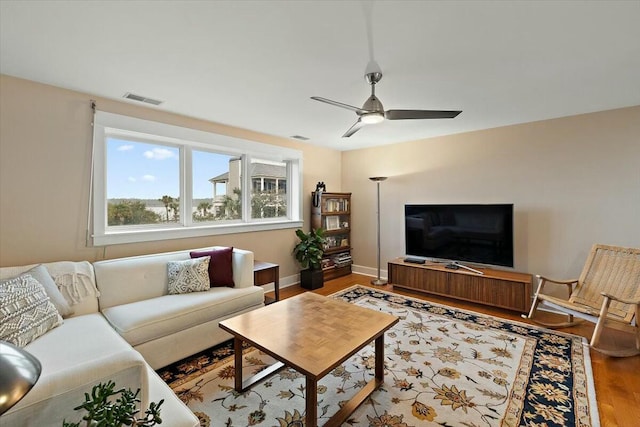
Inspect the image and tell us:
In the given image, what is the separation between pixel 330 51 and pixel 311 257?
9.99 feet

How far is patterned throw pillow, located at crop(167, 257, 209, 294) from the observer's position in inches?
107

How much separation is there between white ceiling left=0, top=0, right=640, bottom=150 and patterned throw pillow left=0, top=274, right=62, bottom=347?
160cm

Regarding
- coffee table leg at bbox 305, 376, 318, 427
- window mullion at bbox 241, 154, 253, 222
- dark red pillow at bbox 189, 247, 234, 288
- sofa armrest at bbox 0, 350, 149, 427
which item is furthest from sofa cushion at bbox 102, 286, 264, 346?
window mullion at bbox 241, 154, 253, 222

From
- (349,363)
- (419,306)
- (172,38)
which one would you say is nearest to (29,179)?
(172,38)

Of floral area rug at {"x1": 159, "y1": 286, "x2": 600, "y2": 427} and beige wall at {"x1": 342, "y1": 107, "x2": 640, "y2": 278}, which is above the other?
beige wall at {"x1": 342, "y1": 107, "x2": 640, "y2": 278}

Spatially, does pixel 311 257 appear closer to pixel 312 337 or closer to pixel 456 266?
pixel 456 266

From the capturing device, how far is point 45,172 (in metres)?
2.51

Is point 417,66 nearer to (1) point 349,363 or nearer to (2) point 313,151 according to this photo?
(1) point 349,363

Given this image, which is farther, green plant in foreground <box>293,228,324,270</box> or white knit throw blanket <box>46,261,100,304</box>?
green plant in foreground <box>293,228,324,270</box>

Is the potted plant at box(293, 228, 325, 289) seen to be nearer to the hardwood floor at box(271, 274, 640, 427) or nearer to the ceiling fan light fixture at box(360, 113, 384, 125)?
the hardwood floor at box(271, 274, 640, 427)

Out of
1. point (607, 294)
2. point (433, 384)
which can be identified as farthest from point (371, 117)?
point (607, 294)

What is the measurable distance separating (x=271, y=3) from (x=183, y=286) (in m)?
2.43

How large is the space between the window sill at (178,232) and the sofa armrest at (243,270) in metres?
0.78

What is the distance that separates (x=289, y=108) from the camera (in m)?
3.11
